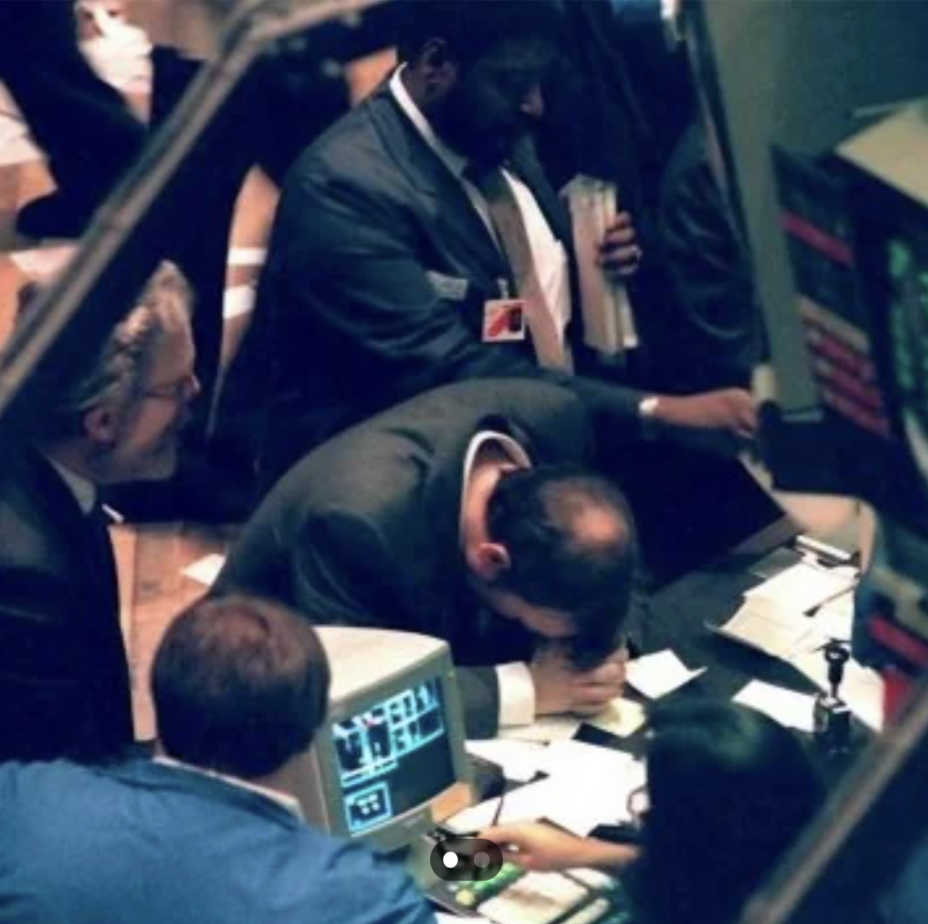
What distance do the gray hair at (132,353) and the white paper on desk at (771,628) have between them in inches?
36.7

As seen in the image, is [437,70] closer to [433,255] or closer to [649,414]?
[433,255]

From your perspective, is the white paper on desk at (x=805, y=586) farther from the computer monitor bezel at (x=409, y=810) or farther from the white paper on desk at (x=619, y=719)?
the computer monitor bezel at (x=409, y=810)

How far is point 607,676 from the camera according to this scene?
10.3ft

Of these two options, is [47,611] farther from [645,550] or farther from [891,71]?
[891,71]

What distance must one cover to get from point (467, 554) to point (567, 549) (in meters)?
0.17

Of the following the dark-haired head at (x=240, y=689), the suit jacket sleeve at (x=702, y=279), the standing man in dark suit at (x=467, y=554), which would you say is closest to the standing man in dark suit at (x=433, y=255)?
the suit jacket sleeve at (x=702, y=279)

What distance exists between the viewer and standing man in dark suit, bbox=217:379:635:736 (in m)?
3.05

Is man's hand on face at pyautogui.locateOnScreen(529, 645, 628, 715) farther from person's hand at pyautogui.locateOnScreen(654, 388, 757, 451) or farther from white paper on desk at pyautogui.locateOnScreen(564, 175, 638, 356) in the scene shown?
white paper on desk at pyautogui.locateOnScreen(564, 175, 638, 356)

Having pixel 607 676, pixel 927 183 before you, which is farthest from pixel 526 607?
pixel 927 183

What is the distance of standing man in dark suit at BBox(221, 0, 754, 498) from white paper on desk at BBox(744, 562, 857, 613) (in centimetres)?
28

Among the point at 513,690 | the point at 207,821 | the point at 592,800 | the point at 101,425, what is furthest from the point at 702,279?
the point at 207,821

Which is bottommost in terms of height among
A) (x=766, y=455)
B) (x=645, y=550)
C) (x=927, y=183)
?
(x=645, y=550)

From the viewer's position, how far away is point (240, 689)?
253cm

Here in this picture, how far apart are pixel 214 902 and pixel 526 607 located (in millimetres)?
924
